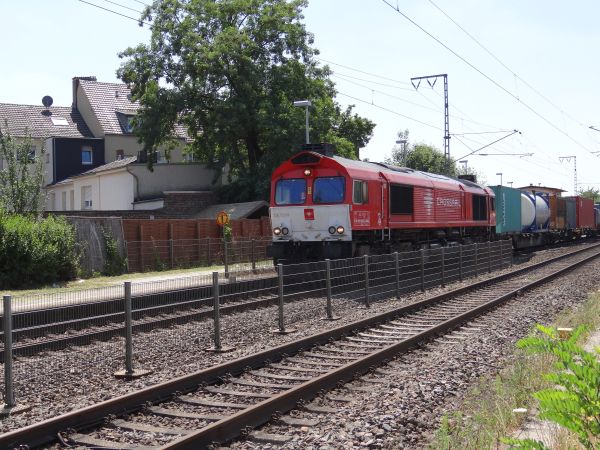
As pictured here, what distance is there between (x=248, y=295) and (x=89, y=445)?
7.72 meters

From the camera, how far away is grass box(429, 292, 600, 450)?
5568 millimetres

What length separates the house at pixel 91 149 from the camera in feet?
142

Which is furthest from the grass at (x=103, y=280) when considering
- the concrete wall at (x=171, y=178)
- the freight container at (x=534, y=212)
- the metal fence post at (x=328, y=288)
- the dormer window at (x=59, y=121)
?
the dormer window at (x=59, y=121)

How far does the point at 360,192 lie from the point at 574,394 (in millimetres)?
16696

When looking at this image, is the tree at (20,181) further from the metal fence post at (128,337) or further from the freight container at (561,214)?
the freight container at (561,214)

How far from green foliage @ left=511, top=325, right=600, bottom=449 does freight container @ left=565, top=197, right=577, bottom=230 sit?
4806cm

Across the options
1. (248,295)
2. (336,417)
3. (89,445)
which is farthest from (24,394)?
(248,295)

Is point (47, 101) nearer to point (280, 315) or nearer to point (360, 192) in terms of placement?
point (360, 192)

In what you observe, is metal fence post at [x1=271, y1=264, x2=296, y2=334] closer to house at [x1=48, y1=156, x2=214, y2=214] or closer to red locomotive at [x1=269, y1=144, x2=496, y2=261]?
red locomotive at [x1=269, y1=144, x2=496, y2=261]

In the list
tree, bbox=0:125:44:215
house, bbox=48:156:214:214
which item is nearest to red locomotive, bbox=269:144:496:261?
tree, bbox=0:125:44:215

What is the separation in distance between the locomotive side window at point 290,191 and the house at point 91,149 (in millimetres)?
21401

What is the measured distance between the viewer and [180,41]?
40.7m

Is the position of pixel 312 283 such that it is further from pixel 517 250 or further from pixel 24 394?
pixel 517 250

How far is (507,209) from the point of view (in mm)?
33562
